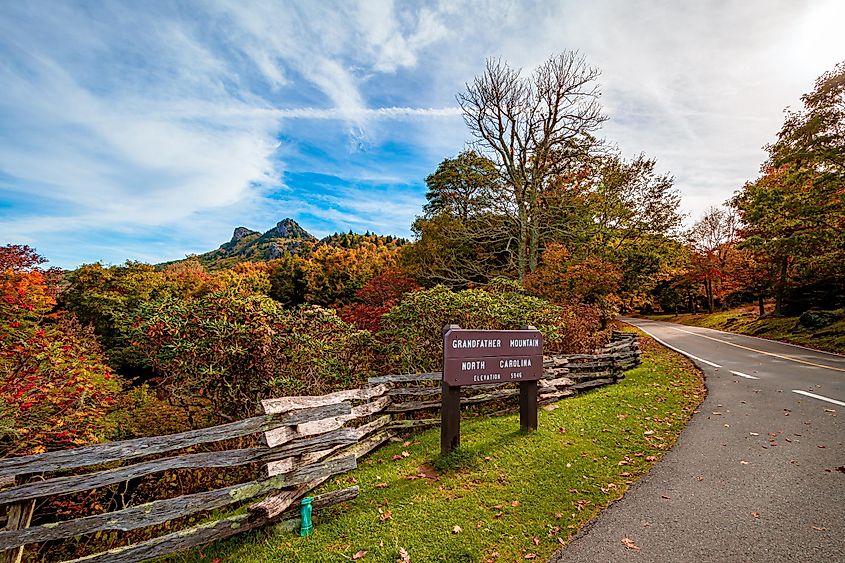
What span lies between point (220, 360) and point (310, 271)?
2846 cm

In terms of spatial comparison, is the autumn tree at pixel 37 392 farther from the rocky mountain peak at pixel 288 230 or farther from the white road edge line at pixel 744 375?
the rocky mountain peak at pixel 288 230

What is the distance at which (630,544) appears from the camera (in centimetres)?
378

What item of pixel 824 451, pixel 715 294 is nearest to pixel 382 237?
pixel 715 294

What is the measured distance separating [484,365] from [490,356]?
0.18 meters

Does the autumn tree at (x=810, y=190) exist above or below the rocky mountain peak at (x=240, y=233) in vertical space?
below

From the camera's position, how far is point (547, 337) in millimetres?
9539

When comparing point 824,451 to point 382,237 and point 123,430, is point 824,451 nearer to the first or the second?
point 123,430

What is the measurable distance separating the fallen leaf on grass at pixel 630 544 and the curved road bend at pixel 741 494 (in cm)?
4

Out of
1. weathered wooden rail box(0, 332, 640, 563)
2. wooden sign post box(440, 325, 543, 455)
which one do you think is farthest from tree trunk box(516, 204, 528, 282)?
weathered wooden rail box(0, 332, 640, 563)

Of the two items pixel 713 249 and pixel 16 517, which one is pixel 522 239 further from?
pixel 713 249

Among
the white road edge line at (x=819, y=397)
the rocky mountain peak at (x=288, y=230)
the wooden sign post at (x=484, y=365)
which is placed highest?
the rocky mountain peak at (x=288, y=230)

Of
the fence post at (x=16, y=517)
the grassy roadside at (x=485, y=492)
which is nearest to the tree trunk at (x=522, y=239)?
the grassy roadside at (x=485, y=492)

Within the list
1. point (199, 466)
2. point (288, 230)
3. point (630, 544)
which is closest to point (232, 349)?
point (199, 466)

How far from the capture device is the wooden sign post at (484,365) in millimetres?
5668
